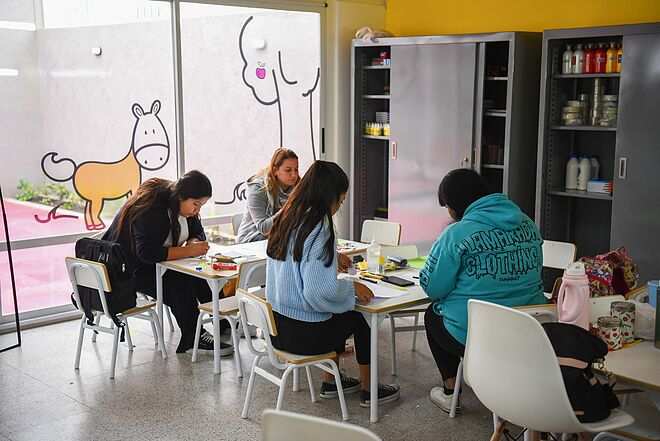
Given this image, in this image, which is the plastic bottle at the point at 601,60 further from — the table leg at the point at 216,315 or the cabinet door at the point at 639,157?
the table leg at the point at 216,315

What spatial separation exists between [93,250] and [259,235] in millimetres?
1203

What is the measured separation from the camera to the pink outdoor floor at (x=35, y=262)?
5492 mm

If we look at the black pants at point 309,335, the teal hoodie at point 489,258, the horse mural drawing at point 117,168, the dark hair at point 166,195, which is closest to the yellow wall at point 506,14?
the horse mural drawing at point 117,168

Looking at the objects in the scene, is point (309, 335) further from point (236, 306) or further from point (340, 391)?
point (236, 306)

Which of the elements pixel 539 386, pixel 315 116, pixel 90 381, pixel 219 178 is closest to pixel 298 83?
pixel 315 116

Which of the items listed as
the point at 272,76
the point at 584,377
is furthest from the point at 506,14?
the point at 584,377

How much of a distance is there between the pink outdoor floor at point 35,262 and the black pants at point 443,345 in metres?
2.91

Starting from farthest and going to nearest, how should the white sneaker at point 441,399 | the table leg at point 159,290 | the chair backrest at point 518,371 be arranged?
the table leg at point 159,290, the white sneaker at point 441,399, the chair backrest at point 518,371

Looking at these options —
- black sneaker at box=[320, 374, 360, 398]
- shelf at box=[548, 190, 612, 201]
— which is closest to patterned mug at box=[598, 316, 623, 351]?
black sneaker at box=[320, 374, 360, 398]

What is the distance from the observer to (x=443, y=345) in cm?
→ 397

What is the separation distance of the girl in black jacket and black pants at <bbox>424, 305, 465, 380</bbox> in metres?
1.45

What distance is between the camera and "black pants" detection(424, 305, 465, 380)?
3.89 metres

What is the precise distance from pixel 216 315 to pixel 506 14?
3.41m

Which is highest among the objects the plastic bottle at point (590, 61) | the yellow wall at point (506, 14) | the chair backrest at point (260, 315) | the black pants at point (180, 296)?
the yellow wall at point (506, 14)
